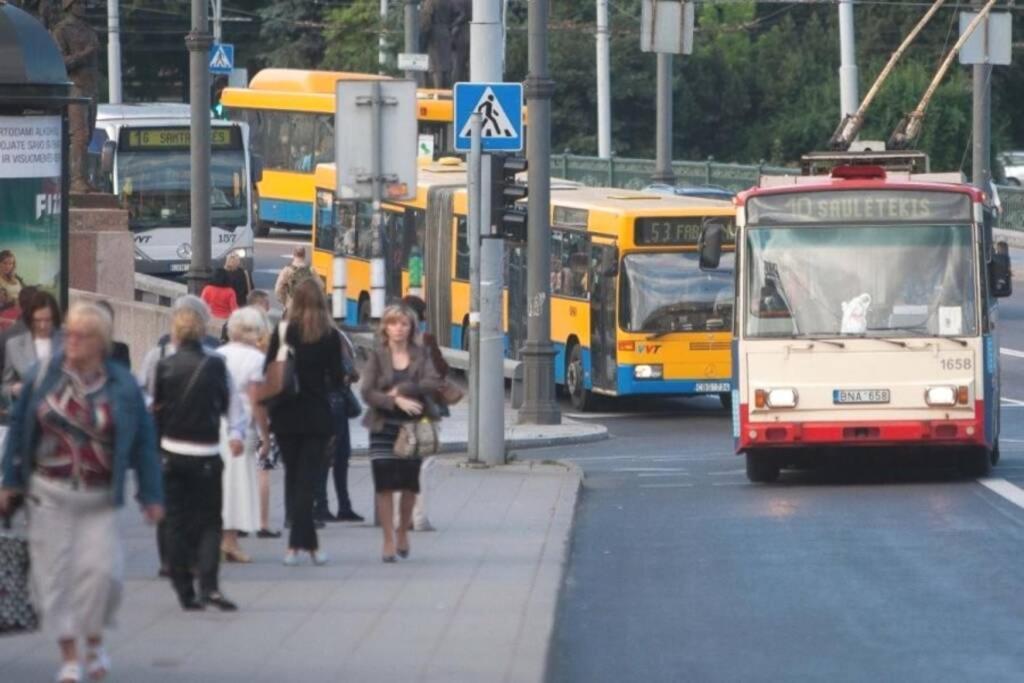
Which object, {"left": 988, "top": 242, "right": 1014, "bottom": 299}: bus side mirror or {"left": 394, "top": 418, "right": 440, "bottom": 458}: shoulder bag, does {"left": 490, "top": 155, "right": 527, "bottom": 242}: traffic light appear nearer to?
{"left": 988, "top": 242, "right": 1014, "bottom": 299}: bus side mirror

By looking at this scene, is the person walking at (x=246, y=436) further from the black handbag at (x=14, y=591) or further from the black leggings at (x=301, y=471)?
the black handbag at (x=14, y=591)

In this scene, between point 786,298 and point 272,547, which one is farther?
point 786,298

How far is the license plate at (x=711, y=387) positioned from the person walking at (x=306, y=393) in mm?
14931

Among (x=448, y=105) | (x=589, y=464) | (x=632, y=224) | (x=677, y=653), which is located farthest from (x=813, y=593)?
(x=448, y=105)

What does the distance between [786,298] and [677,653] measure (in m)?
9.12

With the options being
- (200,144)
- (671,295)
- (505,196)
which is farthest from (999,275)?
(200,144)

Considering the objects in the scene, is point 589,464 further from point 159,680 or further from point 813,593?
point 159,680

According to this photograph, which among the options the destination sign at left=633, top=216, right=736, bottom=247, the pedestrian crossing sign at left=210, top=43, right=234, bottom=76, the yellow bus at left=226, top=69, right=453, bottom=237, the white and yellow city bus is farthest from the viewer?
the pedestrian crossing sign at left=210, top=43, right=234, bottom=76

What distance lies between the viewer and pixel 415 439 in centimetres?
1321

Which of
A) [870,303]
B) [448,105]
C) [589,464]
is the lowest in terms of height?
[589,464]

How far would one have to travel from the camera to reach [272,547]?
14.3 metres

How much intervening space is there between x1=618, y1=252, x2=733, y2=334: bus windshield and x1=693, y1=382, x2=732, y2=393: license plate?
62 centimetres

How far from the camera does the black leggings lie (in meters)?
12.8

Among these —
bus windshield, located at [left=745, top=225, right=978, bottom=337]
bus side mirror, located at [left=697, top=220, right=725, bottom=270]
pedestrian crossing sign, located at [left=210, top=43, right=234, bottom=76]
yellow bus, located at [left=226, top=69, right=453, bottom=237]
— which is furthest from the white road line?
pedestrian crossing sign, located at [left=210, top=43, right=234, bottom=76]
